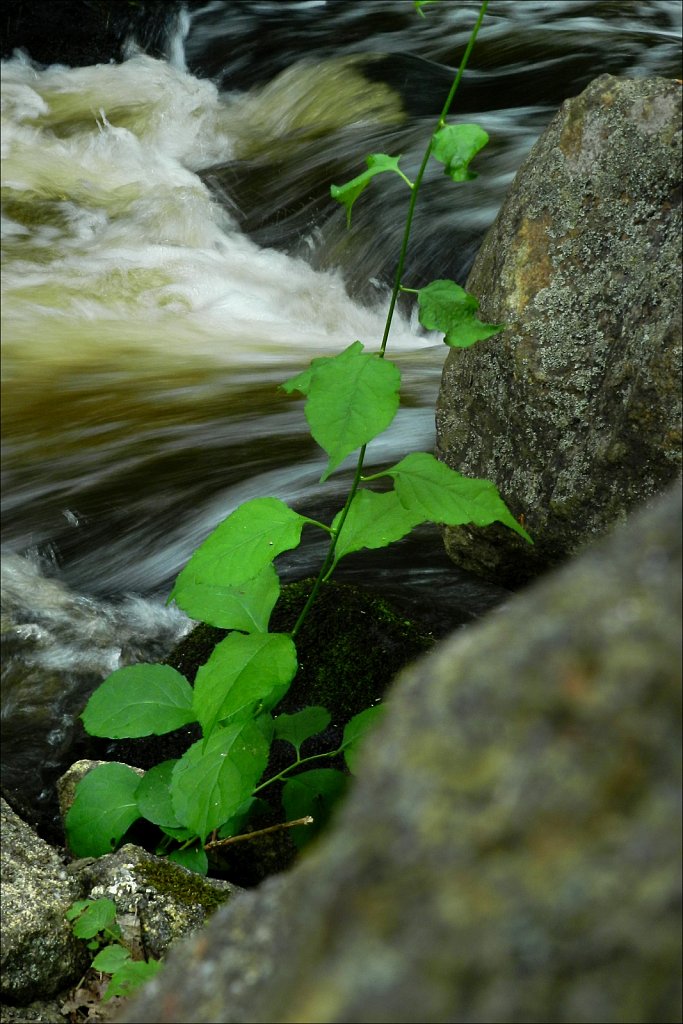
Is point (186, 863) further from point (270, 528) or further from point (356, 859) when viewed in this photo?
point (356, 859)

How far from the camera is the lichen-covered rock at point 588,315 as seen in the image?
2570mm

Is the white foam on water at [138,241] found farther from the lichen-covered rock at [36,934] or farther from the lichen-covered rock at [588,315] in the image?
the lichen-covered rock at [36,934]

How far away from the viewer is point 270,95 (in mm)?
8750

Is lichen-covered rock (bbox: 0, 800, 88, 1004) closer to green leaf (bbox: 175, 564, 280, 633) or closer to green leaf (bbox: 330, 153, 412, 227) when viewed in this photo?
green leaf (bbox: 175, 564, 280, 633)

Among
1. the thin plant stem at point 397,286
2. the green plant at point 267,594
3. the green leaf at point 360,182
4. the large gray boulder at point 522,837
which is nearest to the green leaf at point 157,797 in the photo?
the green plant at point 267,594

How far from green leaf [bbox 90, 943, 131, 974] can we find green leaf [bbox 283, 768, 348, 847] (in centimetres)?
47

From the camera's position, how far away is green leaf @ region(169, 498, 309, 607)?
1.92 metres

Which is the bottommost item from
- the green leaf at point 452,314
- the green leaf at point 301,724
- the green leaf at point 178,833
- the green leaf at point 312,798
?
the green leaf at point 178,833

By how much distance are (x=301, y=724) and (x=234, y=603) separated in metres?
0.44

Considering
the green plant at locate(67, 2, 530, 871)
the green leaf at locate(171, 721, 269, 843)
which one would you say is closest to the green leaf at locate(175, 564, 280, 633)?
the green plant at locate(67, 2, 530, 871)

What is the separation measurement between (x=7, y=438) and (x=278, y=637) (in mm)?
3709

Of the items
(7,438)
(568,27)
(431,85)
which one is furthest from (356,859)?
(568,27)

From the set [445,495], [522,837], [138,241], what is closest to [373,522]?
[445,495]

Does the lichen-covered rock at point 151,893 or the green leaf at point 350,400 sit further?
the lichen-covered rock at point 151,893
